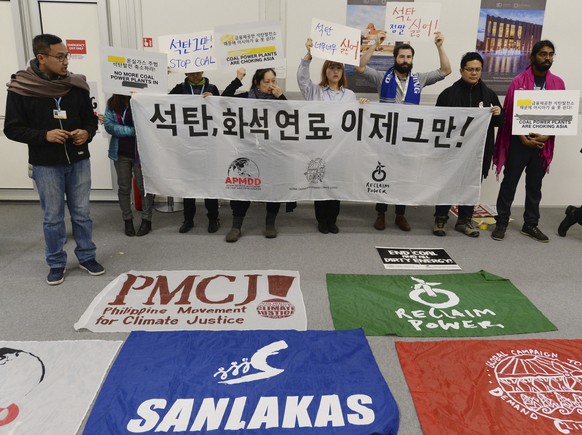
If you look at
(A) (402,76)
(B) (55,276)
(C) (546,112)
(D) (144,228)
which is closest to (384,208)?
(A) (402,76)

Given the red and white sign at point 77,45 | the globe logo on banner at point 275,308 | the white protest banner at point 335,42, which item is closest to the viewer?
the globe logo on banner at point 275,308

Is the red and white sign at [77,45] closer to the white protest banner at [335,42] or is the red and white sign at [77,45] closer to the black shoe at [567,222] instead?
the white protest banner at [335,42]

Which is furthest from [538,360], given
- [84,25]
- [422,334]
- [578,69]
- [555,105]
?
[84,25]

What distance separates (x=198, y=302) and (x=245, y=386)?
84cm

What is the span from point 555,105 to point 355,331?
8.05 ft

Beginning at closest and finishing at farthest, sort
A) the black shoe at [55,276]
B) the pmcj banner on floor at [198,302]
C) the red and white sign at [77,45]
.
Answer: the pmcj banner on floor at [198,302], the black shoe at [55,276], the red and white sign at [77,45]

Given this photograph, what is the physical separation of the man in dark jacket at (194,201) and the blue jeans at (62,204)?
96 cm

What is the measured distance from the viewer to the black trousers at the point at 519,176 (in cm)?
370

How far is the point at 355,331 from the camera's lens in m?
2.43

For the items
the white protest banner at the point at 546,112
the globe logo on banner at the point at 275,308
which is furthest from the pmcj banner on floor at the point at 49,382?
the white protest banner at the point at 546,112

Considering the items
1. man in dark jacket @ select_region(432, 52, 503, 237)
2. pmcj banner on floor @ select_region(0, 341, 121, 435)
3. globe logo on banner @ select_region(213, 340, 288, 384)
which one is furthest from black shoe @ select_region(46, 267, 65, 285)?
man in dark jacket @ select_region(432, 52, 503, 237)

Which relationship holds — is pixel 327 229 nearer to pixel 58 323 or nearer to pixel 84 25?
pixel 58 323

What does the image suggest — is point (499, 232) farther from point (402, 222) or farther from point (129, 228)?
point (129, 228)

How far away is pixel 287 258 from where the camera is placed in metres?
3.42
